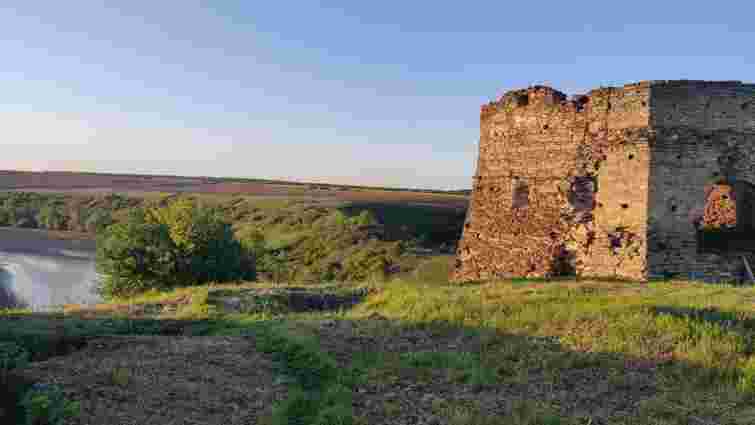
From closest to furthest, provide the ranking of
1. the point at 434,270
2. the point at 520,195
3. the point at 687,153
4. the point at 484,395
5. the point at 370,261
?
the point at 484,395, the point at 687,153, the point at 520,195, the point at 434,270, the point at 370,261

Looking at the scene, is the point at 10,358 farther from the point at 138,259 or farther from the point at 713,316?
the point at 138,259

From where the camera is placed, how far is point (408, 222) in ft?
120

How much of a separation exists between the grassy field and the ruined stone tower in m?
2.14

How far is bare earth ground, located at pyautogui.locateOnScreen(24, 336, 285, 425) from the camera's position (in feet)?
15.5

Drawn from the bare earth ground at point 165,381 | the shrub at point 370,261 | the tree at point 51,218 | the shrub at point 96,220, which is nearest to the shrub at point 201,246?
the bare earth ground at point 165,381

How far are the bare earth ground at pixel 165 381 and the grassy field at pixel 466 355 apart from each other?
4cm

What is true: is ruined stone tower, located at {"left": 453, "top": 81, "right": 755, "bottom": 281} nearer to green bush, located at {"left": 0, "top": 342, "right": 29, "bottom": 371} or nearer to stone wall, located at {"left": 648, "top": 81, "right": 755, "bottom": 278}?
stone wall, located at {"left": 648, "top": 81, "right": 755, "bottom": 278}

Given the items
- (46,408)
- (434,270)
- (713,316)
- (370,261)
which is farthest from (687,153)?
(370,261)

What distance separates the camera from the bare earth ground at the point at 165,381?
187 inches

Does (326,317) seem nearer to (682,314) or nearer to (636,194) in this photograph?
(682,314)

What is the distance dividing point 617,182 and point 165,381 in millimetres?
10417

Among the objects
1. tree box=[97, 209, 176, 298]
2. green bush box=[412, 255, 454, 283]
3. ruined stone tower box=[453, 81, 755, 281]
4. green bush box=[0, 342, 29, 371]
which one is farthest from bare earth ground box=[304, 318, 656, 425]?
green bush box=[412, 255, 454, 283]

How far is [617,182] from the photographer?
12.5 m

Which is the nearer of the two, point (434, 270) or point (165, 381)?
point (165, 381)
